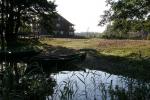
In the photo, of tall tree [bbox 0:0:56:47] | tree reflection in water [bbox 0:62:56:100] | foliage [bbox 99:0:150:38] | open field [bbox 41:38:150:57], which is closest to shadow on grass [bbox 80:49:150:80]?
open field [bbox 41:38:150:57]

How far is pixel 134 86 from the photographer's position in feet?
39.7

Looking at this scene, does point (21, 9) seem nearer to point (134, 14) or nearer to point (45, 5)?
point (45, 5)

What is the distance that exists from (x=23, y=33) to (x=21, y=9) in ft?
45.9

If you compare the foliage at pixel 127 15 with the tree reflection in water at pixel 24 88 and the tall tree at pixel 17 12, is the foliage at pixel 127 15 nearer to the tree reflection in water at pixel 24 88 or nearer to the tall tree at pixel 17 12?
the tall tree at pixel 17 12

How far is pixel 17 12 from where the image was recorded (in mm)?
44312

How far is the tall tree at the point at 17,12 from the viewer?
43.7 meters

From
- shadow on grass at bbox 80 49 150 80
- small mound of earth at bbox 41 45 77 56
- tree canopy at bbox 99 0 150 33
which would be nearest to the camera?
shadow on grass at bbox 80 49 150 80

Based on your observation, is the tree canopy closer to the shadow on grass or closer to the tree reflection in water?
the shadow on grass

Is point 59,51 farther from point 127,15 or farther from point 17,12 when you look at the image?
point 127,15

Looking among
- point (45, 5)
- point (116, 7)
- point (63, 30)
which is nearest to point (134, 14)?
point (116, 7)

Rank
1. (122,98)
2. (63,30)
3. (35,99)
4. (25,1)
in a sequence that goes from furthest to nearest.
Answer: (63,30)
(25,1)
(35,99)
(122,98)

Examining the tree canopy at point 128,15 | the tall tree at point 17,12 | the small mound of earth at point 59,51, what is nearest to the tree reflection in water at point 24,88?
the tree canopy at point 128,15

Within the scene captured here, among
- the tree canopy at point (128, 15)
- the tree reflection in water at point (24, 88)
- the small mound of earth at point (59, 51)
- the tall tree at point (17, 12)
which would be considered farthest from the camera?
the tall tree at point (17, 12)

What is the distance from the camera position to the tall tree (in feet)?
143
